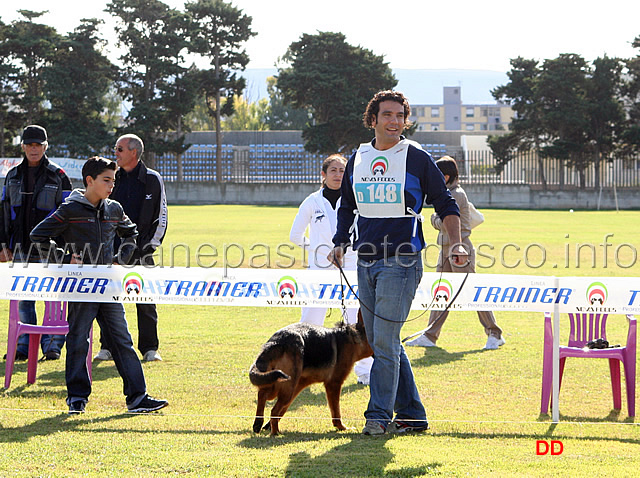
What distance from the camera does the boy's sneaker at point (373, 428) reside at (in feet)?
17.5

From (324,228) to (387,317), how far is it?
252 centimetres

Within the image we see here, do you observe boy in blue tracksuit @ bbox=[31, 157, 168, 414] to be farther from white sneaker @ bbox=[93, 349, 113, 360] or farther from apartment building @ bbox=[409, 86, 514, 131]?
apartment building @ bbox=[409, 86, 514, 131]

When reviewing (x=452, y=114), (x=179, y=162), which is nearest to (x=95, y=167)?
(x=179, y=162)

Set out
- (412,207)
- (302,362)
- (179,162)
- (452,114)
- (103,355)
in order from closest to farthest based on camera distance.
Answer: (412,207) < (302,362) < (103,355) < (179,162) < (452,114)

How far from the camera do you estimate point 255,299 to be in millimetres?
6172

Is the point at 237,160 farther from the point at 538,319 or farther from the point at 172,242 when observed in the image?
the point at 538,319

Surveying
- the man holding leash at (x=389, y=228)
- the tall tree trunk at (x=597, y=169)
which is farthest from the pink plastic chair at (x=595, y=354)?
the tall tree trunk at (x=597, y=169)

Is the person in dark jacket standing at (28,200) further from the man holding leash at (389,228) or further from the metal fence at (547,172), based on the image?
the metal fence at (547,172)

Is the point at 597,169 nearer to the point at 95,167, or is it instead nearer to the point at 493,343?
the point at 493,343

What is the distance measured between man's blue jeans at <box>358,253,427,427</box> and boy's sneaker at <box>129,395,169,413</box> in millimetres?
1610

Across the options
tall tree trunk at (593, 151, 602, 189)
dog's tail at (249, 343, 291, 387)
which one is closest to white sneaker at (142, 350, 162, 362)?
dog's tail at (249, 343, 291, 387)

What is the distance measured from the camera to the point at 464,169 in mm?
49312

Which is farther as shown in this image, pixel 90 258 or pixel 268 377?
pixel 90 258

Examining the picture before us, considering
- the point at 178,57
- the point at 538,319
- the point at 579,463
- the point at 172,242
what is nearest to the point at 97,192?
the point at 579,463
